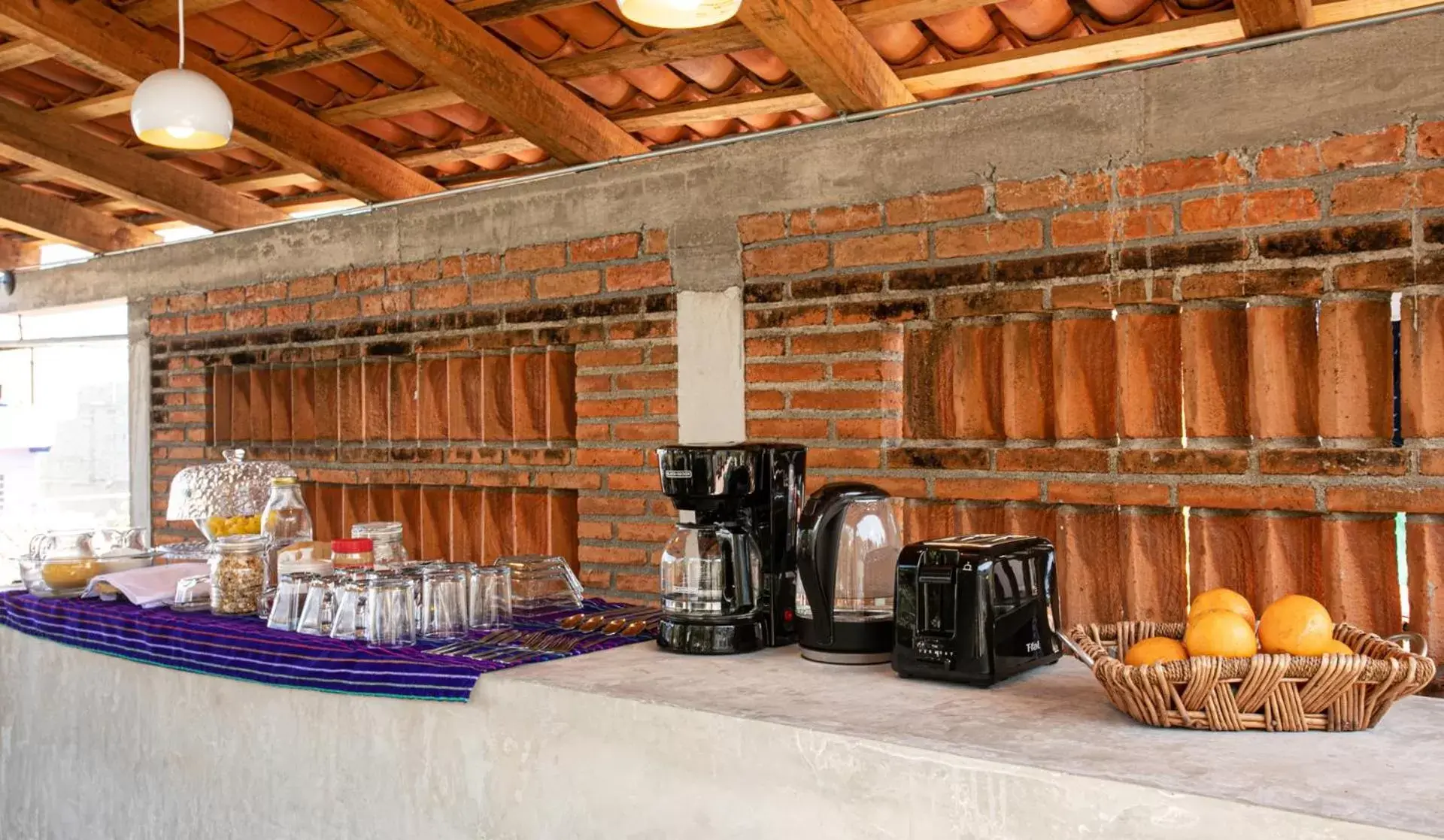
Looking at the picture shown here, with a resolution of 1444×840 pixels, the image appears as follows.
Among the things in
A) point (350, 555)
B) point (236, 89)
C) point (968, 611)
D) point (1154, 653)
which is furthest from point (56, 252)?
point (1154, 653)

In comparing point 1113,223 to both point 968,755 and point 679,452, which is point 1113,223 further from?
point 968,755

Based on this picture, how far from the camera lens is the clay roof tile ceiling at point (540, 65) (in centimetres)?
312

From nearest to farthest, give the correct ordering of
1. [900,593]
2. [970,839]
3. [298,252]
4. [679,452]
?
1. [970,839]
2. [900,593]
3. [679,452]
4. [298,252]

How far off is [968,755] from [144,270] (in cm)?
516

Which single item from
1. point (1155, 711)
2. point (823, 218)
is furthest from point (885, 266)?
point (1155, 711)

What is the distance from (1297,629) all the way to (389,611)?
5.48 ft

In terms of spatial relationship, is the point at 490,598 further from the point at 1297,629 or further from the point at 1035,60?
the point at 1035,60

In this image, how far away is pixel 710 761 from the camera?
1800 mm

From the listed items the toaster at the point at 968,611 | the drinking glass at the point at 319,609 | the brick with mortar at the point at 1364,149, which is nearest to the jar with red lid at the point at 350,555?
the drinking glass at the point at 319,609

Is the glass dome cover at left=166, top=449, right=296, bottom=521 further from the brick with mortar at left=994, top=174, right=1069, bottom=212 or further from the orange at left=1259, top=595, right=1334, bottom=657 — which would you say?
the orange at left=1259, top=595, right=1334, bottom=657

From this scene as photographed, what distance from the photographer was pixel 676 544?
2260 mm

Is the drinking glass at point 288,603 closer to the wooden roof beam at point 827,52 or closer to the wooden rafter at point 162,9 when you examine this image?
the wooden roof beam at point 827,52

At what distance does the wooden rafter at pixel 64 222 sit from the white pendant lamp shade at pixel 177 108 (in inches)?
119

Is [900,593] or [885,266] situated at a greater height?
[885,266]
